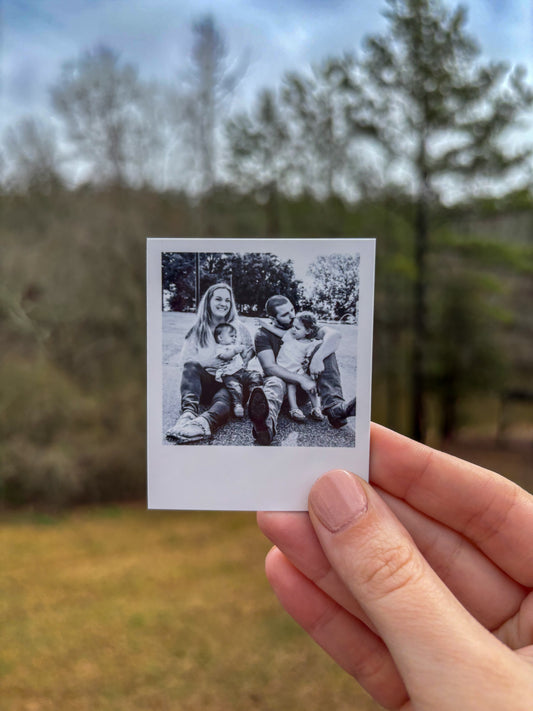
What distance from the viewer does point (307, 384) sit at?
0.64 metres

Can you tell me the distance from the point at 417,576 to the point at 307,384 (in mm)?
228

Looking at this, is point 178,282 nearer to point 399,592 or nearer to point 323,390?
point 323,390

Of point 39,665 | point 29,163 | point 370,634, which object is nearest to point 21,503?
point 39,665

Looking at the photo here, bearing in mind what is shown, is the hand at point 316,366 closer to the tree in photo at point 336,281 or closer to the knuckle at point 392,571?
the tree in photo at point 336,281

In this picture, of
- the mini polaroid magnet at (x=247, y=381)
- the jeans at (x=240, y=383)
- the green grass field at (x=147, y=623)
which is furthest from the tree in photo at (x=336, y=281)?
the green grass field at (x=147, y=623)

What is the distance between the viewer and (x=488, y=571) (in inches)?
27.1

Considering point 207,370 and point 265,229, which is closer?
point 207,370

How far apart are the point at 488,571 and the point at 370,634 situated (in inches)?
7.1

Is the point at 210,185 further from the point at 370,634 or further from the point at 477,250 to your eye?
the point at 370,634

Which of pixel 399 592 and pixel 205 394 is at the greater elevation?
pixel 205 394

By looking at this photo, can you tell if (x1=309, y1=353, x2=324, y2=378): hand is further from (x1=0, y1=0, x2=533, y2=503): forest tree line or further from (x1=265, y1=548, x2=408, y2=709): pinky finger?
(x1=0, y1=0, x2=533, y2=503): forest tree line

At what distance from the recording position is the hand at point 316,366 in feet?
2.06

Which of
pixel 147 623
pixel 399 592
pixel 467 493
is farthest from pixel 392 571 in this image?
pixel 147 623

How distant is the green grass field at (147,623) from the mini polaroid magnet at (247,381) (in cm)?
179
